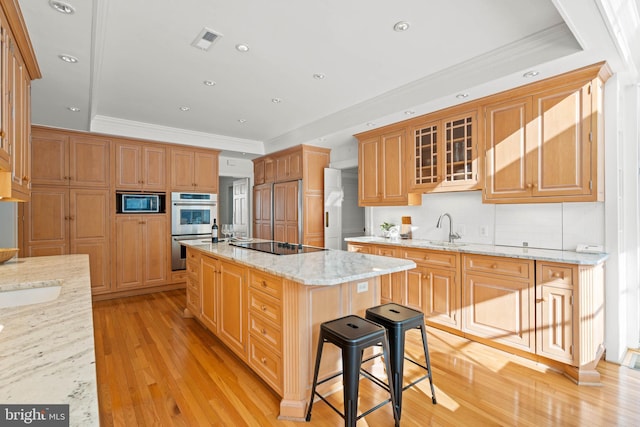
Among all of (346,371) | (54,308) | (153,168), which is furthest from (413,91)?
(153,168)

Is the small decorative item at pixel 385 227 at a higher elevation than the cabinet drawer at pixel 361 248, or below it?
higher

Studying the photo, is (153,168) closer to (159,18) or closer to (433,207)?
(159,18)

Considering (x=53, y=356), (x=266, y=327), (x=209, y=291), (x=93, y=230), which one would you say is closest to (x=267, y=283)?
(x=266, y=327)

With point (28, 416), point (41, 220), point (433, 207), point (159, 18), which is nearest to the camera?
point (28, 416)

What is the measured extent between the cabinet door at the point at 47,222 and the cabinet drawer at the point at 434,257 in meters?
4.61

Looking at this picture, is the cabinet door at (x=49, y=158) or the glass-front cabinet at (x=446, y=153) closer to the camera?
the glass-front cabinet at (x=446, y=153)

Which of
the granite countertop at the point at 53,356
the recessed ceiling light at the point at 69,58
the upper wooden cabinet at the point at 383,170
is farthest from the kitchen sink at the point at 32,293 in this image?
the upper wooden cabinet at the point at 383,170

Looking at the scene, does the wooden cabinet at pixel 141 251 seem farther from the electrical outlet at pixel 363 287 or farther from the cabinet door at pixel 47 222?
the electrical outlet at pixel 363 287

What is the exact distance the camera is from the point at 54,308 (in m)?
1.23

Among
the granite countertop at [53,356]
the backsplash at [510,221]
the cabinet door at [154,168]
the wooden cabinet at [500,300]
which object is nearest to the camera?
the granite countertop at [53,356]

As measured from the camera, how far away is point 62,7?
1895 millimetres

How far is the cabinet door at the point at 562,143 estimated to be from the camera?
2.52 metres

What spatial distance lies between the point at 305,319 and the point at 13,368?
1.44 m

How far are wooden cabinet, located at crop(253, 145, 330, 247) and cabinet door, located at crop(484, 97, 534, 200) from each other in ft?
8.92
